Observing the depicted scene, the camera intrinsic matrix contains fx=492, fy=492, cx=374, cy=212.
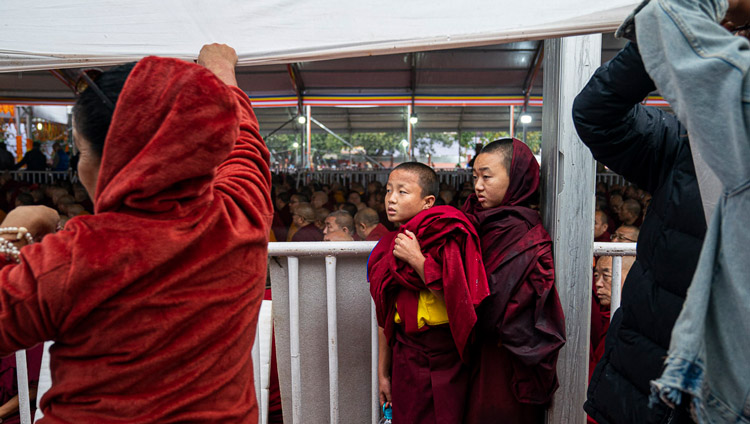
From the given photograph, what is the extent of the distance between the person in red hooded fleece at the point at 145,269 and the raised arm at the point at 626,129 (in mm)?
1009

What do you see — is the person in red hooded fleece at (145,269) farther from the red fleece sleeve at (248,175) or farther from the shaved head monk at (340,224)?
the shaved head monk at (340,224)

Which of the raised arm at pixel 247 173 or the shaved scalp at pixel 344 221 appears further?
the shaved scalp at pixel 344 221

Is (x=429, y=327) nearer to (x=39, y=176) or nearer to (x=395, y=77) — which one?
(x=395, y=77)

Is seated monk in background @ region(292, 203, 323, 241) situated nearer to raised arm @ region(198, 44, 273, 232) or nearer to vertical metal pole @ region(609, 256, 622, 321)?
vertical metal pole @ region(609, 256, 622, 321)

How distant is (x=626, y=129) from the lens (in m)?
1.45

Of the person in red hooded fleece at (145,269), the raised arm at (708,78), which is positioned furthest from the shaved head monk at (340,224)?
the raised arm at (708,78)

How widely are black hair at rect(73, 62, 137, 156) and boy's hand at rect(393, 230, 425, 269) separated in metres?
1.17

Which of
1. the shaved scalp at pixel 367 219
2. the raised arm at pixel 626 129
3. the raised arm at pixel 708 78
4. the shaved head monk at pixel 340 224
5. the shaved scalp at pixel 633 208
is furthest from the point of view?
the shaved scalp at pixel 633 208

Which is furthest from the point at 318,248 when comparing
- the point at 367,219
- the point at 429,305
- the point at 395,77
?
the point at 395,77

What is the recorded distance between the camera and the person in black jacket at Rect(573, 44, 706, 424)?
1.24 meters

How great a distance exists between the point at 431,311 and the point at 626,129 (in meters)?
1.01

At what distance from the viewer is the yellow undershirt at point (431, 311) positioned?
6.61 feet

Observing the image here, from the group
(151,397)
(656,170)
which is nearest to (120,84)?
(151,397)

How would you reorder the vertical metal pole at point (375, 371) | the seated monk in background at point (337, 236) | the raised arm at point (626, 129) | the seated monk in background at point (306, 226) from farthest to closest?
1. the seated monk in background at point (306, 226)
2. the seated monk in background at point (337, 236)
3. the vertical metal pole at point (375, 371)
4. the raised arm at point (626, 129)
